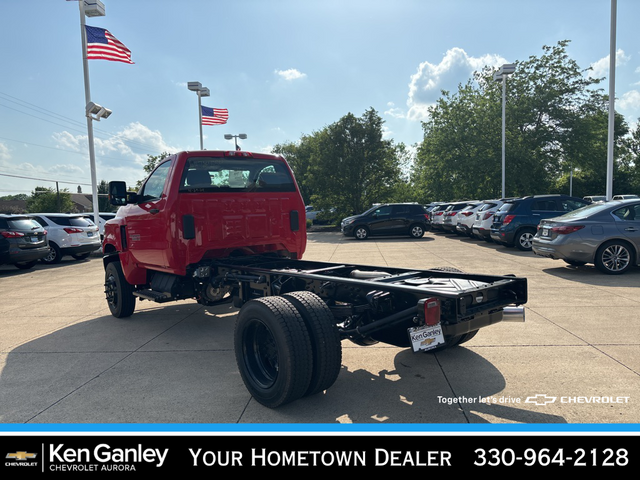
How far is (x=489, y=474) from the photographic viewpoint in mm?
2523

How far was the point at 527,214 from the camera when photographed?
43.3 feet

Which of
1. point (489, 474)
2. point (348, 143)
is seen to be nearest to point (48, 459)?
point (489, 474)

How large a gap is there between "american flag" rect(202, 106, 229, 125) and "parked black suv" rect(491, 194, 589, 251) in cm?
1695

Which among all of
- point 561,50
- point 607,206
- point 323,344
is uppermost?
point 561,50

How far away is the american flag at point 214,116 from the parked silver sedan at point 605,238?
781 inches

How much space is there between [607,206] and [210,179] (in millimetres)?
8189

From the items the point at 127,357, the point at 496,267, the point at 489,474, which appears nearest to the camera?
the point at 489,474

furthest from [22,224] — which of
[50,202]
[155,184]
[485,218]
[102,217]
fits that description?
[50,202]

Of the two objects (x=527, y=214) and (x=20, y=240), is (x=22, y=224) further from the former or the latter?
(x=527, y=214)

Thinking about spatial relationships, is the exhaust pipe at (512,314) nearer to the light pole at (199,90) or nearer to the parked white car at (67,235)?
the parked white car at (67,235)

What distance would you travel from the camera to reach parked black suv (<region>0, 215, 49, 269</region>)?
1216 cm

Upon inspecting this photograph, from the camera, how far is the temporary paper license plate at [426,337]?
10.0 feet

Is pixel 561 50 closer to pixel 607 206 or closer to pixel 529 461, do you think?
pixel 607 206

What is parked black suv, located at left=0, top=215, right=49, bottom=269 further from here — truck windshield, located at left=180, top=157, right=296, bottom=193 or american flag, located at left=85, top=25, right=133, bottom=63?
truck windshield, located at left=180, top=157, right=296, bottom=193
